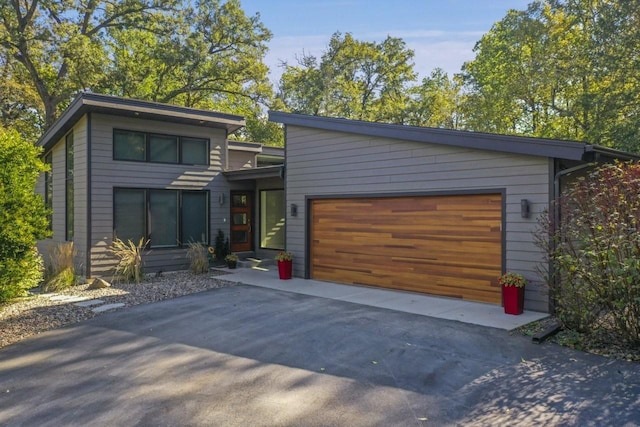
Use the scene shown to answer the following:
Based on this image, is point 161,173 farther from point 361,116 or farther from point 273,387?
point 361,116

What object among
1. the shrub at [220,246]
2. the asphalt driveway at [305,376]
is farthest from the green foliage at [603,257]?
the shrub at [220,246]

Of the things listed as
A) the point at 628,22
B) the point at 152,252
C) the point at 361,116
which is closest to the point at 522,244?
the point at 152,252

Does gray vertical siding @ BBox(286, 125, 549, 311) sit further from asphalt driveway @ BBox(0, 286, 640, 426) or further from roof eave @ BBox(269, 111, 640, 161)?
asphalt driveway @ BBox(0, 286, 640, 426)

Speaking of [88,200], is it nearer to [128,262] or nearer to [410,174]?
[128,262]

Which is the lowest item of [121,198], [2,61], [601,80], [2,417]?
[2,417]

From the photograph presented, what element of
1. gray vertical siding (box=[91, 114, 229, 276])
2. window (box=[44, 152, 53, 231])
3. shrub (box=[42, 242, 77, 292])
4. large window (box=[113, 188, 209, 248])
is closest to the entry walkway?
large window (box=[113, 188, 209, 248])

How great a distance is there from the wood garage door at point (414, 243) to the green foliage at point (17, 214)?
5368mm

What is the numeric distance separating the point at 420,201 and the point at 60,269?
768 cm

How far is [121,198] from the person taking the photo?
10156 mm

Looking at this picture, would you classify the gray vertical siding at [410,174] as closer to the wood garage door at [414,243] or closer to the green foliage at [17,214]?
the wood garage door at [414,243]

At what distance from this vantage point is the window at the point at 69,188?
35.4 feet

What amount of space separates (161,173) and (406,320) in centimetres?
744

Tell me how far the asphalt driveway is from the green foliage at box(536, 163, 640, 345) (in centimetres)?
62

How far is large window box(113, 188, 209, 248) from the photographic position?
10.2 m
